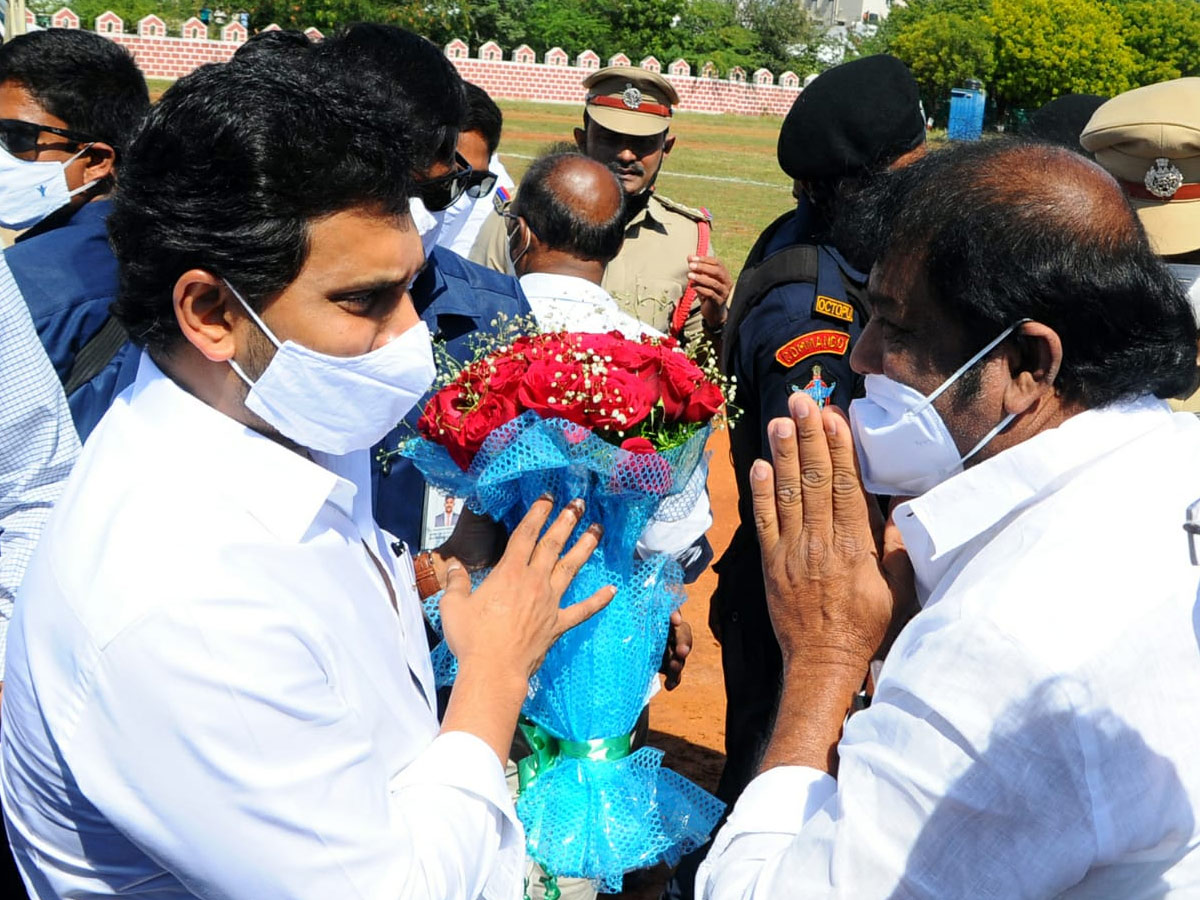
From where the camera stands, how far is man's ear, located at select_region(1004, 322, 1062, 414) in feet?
6.54

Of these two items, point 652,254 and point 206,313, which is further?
point 652,254

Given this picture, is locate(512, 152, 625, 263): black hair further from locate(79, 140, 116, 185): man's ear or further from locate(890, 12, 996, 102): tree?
locate(890, 12, 996, 102): tree

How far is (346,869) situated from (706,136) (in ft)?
130

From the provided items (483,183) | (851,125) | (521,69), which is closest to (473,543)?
(483,183)

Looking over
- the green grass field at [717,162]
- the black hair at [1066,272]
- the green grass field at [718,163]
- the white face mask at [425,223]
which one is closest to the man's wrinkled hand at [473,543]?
the white face mask at [425,223]

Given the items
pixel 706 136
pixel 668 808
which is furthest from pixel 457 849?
pixel 706 136

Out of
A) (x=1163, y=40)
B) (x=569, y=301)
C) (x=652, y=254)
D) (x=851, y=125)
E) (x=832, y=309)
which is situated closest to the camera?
(x=832, y=309)

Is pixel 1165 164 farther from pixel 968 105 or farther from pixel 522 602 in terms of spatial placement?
pixel 968 105

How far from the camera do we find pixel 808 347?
3.48 m

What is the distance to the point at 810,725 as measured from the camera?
212 cm

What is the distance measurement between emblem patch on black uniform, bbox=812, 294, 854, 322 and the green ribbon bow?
1411 millimetres

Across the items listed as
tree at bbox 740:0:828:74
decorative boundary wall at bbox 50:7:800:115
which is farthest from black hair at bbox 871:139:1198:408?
tree at bbox 740:0:828:74

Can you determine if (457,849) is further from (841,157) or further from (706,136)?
(706,136)

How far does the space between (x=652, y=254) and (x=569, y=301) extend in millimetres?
2342
